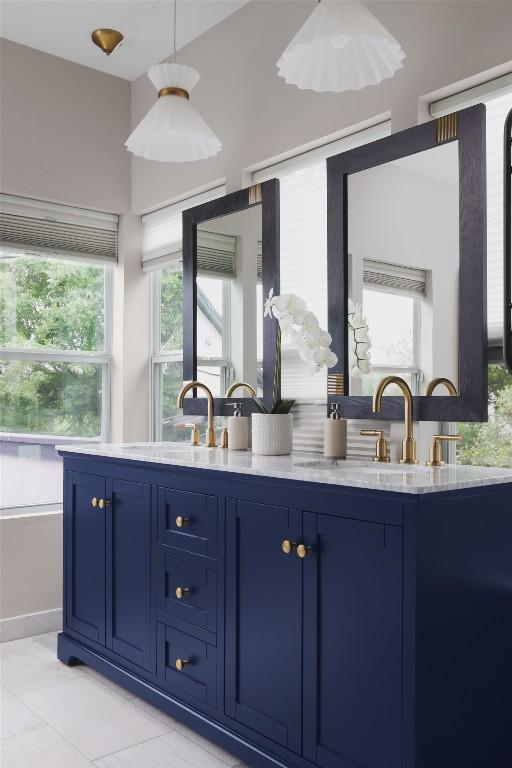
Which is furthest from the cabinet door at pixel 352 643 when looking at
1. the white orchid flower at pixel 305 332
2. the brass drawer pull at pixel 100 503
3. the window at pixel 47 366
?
the window at pixel 47 366

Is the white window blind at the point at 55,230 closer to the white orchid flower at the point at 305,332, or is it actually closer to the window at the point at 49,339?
the window at the point at 49,339

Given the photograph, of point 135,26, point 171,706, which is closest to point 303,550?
point 171,706

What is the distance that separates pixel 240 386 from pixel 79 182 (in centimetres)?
141

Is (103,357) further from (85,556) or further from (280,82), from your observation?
(280,82)

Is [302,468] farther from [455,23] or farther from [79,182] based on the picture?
[79,182]

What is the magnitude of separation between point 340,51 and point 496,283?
799 mm

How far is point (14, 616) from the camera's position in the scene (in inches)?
128

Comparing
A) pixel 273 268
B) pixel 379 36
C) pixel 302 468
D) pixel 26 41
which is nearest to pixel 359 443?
pixel 302 468

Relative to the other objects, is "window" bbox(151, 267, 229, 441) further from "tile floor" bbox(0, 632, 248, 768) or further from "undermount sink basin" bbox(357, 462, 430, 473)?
"tile floor" bbox(0, 632, 248, 768)

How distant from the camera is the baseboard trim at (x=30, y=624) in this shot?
321cm

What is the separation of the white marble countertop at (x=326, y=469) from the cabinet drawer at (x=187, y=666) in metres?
0.56

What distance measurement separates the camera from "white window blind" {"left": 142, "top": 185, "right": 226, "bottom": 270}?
351cm

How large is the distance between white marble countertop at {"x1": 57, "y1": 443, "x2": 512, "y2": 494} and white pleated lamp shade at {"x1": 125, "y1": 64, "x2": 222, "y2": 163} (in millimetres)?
1150

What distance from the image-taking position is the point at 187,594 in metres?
2.27
